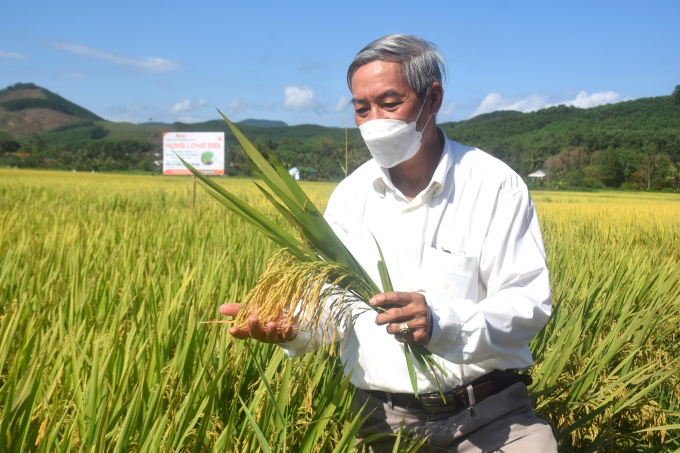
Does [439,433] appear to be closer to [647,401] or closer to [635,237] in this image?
[647,401]

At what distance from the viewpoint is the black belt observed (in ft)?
4.43

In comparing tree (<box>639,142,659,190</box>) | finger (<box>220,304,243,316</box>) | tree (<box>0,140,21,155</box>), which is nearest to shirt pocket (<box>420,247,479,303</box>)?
finger (<box>220,304,243,316</box>)

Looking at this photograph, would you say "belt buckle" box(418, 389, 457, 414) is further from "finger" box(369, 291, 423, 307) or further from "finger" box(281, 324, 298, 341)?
"finger" box(369, 291, 423, 307)

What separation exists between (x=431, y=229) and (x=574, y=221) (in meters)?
7.16

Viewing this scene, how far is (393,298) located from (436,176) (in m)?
0.63

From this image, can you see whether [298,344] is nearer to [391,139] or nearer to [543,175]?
[391,139]

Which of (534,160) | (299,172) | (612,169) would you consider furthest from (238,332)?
(534,160)

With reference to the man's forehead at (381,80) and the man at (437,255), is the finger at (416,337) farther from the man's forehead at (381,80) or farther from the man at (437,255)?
the man's forehead at (381,80)

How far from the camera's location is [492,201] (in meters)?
1.39

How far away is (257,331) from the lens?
116 cm

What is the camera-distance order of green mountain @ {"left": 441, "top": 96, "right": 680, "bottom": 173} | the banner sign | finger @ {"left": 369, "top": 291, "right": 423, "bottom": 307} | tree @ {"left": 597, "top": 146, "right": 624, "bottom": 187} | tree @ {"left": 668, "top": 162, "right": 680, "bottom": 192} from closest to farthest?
finger @ {"left": 369, "top": 291, "right": 423, "bottom": 307}, the banner sign, tree @ {"left": 668, "top": 162, "right": 680, "bottom": 192}, green mountain @ {"left": 441, "top": 96, "right": 680, "bottom": 173}, tree @ {"left": 597, "top": 146, "right": 624, "bottom": 187}

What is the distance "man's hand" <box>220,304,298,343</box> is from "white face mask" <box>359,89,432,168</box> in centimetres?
61

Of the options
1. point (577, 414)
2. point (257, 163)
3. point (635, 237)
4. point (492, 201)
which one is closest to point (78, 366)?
point (257, 163)

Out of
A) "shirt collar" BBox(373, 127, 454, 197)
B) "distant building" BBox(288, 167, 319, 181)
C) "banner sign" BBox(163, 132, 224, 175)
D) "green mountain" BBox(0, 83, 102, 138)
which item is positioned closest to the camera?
"shirt collar" BBox(373, 127, 454, 197)
